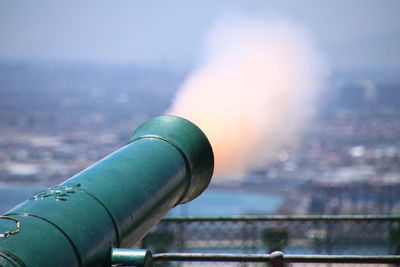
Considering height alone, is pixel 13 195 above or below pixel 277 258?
above

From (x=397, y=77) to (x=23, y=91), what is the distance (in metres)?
57.1

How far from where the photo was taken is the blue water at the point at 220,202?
6500 centimetres

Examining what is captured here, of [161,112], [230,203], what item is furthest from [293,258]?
[161,112]

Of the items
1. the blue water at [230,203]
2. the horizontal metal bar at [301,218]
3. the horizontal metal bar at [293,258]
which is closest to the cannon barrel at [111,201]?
the horizontal metal bar at [293,258]

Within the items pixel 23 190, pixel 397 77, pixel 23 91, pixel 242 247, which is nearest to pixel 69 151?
pixel 23 190

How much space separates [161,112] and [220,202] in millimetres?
16253

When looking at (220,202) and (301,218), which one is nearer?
(301,218)

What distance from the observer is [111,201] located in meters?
4.20

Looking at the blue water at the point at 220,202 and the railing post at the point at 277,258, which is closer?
the railing post at the point at 277,258

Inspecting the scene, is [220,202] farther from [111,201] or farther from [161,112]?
[111,201]

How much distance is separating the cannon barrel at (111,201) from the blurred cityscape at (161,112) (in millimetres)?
59216

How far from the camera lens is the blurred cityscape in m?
79.2

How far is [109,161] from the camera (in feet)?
15.5

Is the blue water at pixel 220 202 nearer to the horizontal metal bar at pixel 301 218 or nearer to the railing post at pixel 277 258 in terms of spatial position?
the horizontal metal bar at pixel 301 218
